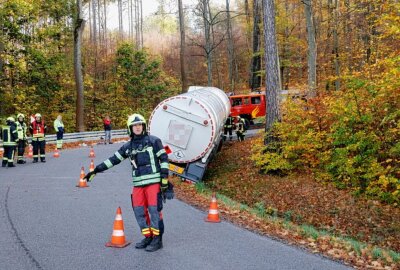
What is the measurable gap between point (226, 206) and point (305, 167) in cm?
531

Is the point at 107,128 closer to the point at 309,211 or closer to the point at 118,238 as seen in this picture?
the point at 309,211

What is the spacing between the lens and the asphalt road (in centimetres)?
577

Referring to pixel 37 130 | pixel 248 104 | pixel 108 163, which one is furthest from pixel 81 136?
pixel 108 163

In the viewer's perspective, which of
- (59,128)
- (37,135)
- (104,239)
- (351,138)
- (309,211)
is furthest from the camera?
(59,128)

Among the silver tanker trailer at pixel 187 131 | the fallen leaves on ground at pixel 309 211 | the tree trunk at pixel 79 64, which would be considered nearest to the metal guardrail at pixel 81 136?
the tree trunk at pixel 79 64

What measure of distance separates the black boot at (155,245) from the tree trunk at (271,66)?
8.57 metres

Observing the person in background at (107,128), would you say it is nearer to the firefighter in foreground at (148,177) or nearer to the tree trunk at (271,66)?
the tree trunk at (271,66)

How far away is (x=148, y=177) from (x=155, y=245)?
1.04m

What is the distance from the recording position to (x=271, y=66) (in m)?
14.0

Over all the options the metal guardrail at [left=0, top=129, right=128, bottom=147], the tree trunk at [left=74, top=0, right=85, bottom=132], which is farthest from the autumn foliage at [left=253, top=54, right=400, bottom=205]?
the tree trunk at [left=74, top=0, right=85, bottom=132]

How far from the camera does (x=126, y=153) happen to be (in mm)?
6402

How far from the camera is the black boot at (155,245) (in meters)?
6.19

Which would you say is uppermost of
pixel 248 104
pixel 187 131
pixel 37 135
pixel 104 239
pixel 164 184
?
pixel 248 104

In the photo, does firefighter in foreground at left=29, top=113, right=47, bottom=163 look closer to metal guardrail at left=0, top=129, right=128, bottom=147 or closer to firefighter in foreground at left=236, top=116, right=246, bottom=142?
metal guardrail at left=0, top=129, right=128, bottom=147
